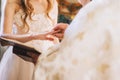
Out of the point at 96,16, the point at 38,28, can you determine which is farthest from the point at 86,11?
the point at 38,28

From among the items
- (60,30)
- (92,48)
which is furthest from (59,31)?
(92,48)

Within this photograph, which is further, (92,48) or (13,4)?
(13,4)

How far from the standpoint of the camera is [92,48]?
1.52ft

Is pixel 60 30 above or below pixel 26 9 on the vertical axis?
above

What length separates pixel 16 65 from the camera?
107 centimetres

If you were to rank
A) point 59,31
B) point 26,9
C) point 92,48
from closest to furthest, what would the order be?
point 92,48, point 59,31, point 26,9

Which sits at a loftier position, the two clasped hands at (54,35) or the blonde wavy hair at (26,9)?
the two clasped hands at (54,35)

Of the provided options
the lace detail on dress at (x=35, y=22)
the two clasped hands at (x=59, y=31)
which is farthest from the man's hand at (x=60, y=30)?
the lace detail on dress at (x=35, y=22)

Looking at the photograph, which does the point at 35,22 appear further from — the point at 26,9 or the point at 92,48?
the point at 92,48

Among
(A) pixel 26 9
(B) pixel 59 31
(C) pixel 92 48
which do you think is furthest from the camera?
(A) pixel 26 9

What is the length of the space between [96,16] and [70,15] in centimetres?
90

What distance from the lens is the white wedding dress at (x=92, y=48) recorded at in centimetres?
45

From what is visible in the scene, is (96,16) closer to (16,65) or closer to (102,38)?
(102,38)

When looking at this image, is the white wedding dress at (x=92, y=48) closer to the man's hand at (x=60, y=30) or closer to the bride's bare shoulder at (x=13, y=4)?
the man's hand at (x=60, y=30)
